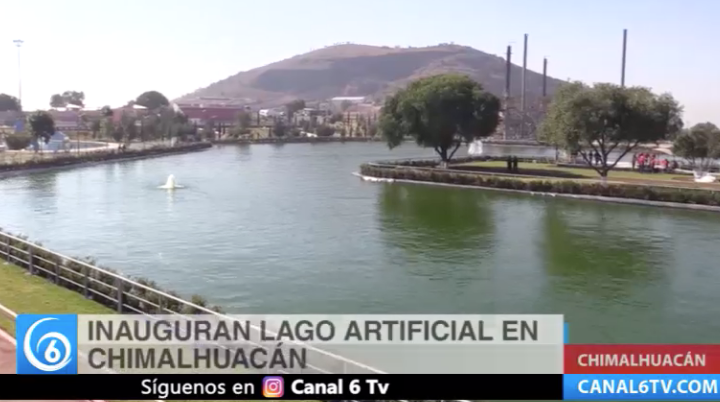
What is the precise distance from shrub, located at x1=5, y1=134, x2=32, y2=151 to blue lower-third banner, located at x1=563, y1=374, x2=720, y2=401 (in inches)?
2224

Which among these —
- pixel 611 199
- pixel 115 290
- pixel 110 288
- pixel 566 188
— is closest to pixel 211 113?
pixel 566 188

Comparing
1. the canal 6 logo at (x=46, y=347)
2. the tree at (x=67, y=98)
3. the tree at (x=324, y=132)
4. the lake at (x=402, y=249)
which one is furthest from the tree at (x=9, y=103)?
the canal 6 logo at (x=46, y=347)

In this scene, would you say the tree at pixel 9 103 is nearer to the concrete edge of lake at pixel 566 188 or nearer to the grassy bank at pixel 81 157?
the grassy bank at pixel 81 157

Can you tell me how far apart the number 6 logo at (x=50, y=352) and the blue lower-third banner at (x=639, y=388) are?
496cm

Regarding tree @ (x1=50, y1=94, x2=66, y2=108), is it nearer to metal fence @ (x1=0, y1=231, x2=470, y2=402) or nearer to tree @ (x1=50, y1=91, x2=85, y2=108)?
tree @ (x1=50, y1=91, x2=85, y2=108)

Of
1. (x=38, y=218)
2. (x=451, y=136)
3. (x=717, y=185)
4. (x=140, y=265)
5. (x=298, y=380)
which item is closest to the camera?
(x=298, y=380)

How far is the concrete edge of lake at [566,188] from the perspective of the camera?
27.1 meters

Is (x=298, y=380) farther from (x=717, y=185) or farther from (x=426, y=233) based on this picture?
(x=717, y=185)

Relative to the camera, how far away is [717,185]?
31031 mm

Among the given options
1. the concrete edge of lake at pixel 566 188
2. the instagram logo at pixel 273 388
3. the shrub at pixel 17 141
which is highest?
the shrub at pixel 17 141

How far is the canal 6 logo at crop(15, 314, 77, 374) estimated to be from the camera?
7145mm

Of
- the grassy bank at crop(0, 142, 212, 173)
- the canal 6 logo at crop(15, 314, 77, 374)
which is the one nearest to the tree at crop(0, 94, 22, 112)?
the grassy bank at crop(0, 142, 212, 173)

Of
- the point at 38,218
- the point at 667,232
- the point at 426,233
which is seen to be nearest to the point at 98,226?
the point at 38,218

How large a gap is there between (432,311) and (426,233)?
887 cm
